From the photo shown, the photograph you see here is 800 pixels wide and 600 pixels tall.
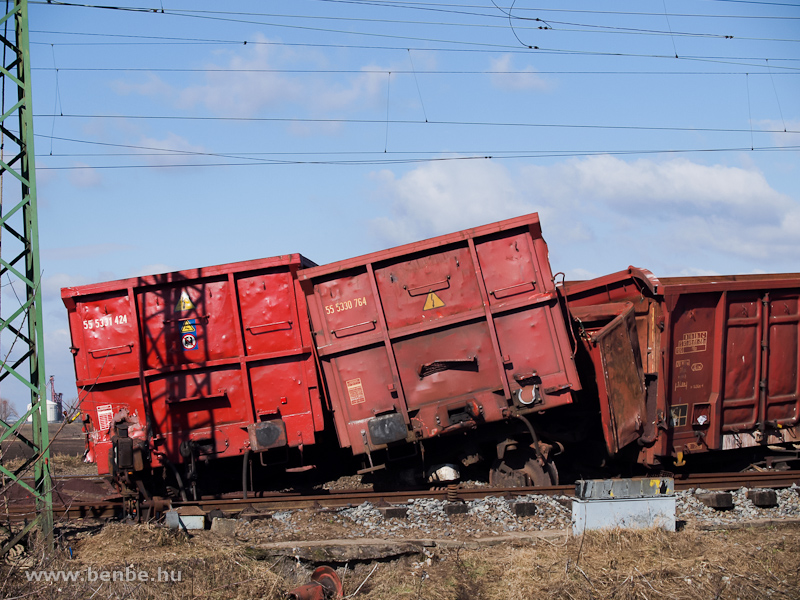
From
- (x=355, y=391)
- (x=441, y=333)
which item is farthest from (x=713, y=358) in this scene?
(x=355, y=391)

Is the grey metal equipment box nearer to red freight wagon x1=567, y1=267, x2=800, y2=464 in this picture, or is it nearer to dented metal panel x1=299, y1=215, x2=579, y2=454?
dented metal panel x1=299, y1=215, x2=579, y2=454

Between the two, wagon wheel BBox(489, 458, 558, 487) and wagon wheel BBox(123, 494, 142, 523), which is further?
wagon wheel BBox(489, 458, 558, 487)

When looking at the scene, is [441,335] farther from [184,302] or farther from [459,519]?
[184,302]

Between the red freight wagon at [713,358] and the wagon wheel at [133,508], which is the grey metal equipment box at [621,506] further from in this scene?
the wagon wheel at [133,508]

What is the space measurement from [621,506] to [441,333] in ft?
9.82

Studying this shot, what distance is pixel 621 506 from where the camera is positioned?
6.88 metres

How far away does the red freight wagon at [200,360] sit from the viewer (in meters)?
9.23

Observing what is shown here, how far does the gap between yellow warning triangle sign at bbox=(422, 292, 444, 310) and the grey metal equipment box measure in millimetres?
2865

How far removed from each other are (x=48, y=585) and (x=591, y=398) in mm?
6965

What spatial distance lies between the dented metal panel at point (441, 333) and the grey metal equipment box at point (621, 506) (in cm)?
165

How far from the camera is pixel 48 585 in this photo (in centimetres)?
599

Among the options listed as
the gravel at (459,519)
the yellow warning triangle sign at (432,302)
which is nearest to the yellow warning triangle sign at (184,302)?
the gravel at (459,519)

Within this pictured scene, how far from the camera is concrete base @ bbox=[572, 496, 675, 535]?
6797 millimetres

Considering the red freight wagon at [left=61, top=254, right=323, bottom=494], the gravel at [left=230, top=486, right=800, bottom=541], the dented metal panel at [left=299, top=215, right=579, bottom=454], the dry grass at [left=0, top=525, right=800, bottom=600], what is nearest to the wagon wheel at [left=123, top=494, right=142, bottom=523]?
the red freight wagon at [left=61, top=254, right=323, bottom=494]
